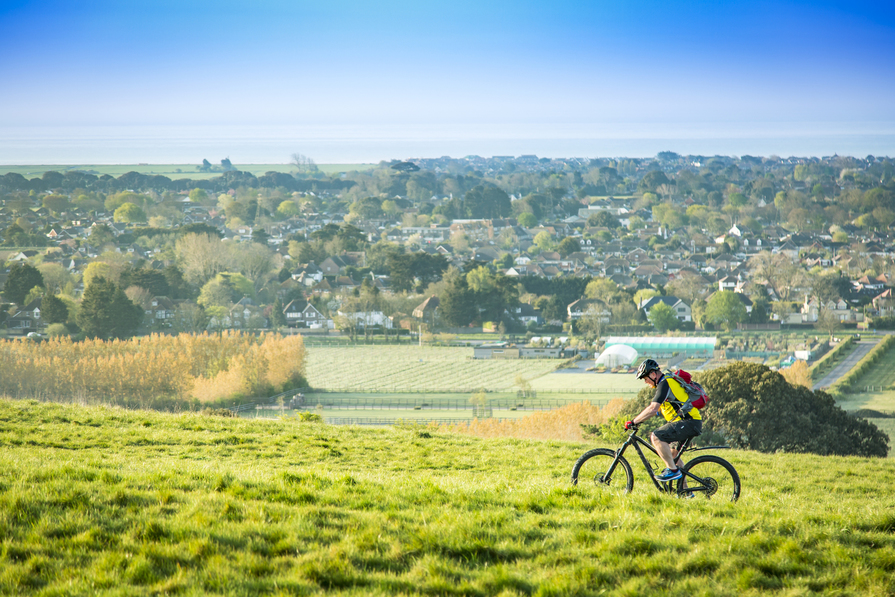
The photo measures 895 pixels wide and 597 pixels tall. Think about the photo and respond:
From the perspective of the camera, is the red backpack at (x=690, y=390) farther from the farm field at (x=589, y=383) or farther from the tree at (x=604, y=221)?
the tree at (x=604, y=221)

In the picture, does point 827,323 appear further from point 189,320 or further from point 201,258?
point 201,258

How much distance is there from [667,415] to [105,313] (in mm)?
54736

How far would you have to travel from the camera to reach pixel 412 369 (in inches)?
1890

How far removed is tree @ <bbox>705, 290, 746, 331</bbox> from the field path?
29.9 feet

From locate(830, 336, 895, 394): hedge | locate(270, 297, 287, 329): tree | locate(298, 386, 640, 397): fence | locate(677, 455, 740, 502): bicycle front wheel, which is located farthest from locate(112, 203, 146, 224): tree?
locate(677, 455, 740, 502): bicycle front wheel

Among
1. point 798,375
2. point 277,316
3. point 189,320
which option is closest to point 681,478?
point 798,375

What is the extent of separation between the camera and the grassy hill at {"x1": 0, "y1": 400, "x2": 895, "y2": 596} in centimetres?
412

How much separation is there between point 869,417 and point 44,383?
39859mm

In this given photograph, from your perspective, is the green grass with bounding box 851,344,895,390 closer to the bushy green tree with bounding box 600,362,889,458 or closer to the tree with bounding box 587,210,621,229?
the bushy green tree with bounding box 600,362,889,458

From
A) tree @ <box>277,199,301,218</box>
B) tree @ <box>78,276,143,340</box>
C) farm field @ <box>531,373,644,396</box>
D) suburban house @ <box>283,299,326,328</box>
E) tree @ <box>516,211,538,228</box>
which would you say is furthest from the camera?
tree @ <box>277,199,301,218</box>

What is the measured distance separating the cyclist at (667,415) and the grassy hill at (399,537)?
424 mm

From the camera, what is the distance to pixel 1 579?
13.0ft

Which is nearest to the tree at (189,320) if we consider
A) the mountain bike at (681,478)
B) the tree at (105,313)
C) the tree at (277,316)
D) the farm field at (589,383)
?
the tree at (105,313)

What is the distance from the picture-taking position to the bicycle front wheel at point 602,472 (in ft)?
20.7
